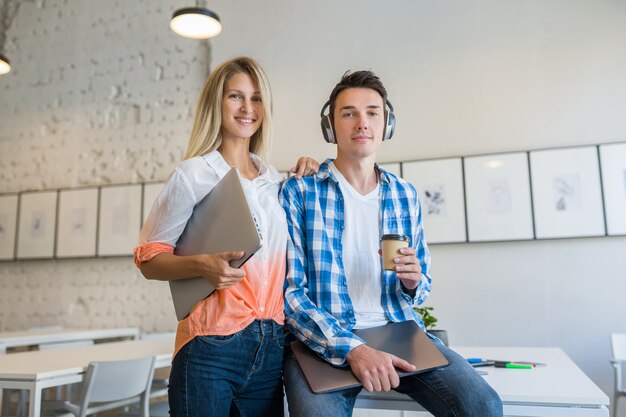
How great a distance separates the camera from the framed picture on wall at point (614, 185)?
11.5 feet

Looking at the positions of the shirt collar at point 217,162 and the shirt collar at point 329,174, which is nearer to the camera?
the shirt collar at point 217,162

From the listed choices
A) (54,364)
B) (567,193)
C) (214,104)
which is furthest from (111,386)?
(567,193)

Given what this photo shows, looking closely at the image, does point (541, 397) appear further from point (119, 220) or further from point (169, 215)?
point (119, 220)

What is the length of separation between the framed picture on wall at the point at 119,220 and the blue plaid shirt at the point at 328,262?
3.32m

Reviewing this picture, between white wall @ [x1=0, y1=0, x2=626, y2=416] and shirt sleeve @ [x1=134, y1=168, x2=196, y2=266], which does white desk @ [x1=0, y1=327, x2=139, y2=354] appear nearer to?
white wall @ [x1=0, y1=0, x2=626, y2=416]

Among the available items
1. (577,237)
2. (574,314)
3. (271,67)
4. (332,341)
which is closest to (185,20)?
(271,67)

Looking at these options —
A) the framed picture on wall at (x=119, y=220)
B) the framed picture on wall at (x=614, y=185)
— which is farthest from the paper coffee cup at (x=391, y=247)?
the framed picture on wall at (x=119, y=220)

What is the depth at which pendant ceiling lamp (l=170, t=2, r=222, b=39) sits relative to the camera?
10.9ft

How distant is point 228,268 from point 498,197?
292 cm

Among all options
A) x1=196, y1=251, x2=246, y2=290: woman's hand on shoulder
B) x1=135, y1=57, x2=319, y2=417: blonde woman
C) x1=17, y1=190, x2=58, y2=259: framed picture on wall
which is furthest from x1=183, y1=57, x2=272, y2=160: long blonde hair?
x1=17, y1=190, x2=58, y2=259: framed picture on wall

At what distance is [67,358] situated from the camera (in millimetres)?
2590

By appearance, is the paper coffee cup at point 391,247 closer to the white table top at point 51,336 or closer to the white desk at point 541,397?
the white desk at point 541,397

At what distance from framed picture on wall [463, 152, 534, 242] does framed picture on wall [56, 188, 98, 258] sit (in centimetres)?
323

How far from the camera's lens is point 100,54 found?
199 inches
